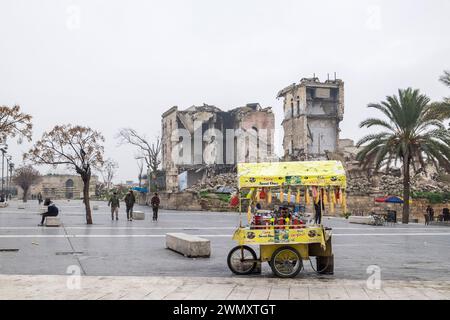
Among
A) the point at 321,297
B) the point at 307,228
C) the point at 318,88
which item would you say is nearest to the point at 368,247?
the point at 307,228

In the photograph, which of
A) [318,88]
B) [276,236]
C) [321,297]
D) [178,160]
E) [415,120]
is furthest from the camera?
[178,160]

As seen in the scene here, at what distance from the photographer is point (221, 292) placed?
8.16 meters

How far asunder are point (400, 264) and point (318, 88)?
156 ft

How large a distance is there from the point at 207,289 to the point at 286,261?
2310 millimetres

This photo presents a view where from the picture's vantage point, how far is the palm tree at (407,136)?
3141cm

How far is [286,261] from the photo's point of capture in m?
10.2

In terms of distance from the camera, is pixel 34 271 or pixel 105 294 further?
pixel 34 271

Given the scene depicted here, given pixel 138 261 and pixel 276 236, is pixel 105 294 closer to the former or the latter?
pixel 276 236

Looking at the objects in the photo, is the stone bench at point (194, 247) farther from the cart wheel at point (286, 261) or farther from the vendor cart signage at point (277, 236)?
the cart wheel at point (286, 261)

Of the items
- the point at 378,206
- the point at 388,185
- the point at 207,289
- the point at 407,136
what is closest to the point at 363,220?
the point at 407,136

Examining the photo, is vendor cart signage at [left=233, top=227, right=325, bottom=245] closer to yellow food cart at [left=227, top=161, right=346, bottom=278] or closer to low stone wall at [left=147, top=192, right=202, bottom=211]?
yellow food cart at [left=227, top=161, right=346, bottom=278]

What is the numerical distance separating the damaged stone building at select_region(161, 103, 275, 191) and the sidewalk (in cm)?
5435

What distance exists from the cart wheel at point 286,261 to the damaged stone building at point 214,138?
53539 mm
